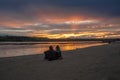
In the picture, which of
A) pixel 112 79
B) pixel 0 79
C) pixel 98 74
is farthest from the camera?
pixel 0 79

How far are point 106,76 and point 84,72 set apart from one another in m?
1.71

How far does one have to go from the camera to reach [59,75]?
12.0 metres

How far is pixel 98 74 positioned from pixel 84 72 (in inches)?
42.1

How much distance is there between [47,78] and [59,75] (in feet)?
2.44

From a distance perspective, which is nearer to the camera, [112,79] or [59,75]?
[112,79]

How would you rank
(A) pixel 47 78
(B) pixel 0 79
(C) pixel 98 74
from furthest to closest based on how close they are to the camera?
(B) pixel 0 79
(A) pixel 47 78
(C) pixel 98 74

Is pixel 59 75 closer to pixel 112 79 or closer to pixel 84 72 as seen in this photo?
pixel 84 72

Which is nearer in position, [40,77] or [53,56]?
[40,77]

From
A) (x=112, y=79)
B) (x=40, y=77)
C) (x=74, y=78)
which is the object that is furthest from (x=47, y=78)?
(x=112, y=79)

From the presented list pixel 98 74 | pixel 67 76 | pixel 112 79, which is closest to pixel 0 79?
pixel 67 76

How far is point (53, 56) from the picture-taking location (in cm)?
1967

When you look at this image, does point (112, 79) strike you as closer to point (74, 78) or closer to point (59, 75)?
point (74, 78)

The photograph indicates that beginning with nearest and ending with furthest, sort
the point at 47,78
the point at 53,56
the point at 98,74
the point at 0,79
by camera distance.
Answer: the point at 98,74, the point at 47,78, the point at 0,79, the point at 53,56

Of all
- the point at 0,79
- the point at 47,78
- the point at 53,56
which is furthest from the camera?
the point at 53,56
